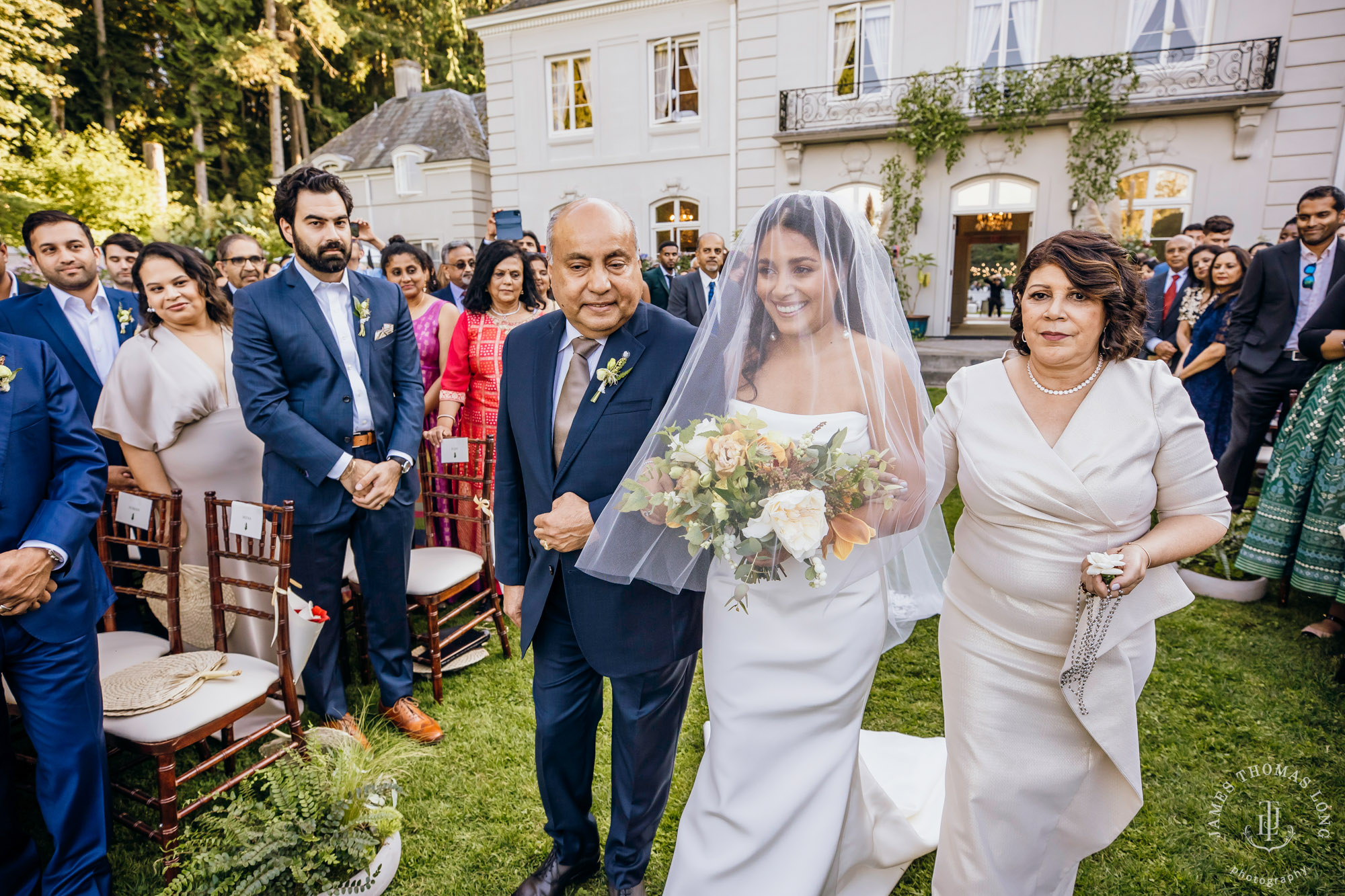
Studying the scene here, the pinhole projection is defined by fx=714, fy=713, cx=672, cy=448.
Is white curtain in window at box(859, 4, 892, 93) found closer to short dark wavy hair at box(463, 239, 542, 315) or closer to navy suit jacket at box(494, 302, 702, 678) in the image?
short dark wavy hair at box(463, 239, 542, 315)

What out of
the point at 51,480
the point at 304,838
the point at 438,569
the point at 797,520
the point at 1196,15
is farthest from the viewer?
the point at 1196,15

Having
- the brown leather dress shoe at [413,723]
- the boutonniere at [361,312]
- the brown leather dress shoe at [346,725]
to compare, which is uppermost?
the boutonniere at [361,312]

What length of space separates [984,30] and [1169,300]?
30.0ft

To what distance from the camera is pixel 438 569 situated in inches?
156

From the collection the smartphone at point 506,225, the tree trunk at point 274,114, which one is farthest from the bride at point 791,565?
the tree trunk at point 274,114

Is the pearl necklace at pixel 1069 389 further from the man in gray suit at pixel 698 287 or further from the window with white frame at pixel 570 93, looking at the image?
the window with white frame at pixel 570 93

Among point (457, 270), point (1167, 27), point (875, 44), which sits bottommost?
point (457, 270)

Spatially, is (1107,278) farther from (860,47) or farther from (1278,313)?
(860,47)

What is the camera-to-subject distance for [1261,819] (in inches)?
112

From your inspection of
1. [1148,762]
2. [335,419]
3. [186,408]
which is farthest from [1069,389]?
[186,408]

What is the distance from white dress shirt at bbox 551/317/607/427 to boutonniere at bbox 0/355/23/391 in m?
1.69

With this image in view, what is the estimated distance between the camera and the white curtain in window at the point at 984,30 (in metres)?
13.7

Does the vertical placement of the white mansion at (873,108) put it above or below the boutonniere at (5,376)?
above

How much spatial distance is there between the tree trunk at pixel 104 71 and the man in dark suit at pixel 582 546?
2675 cm
